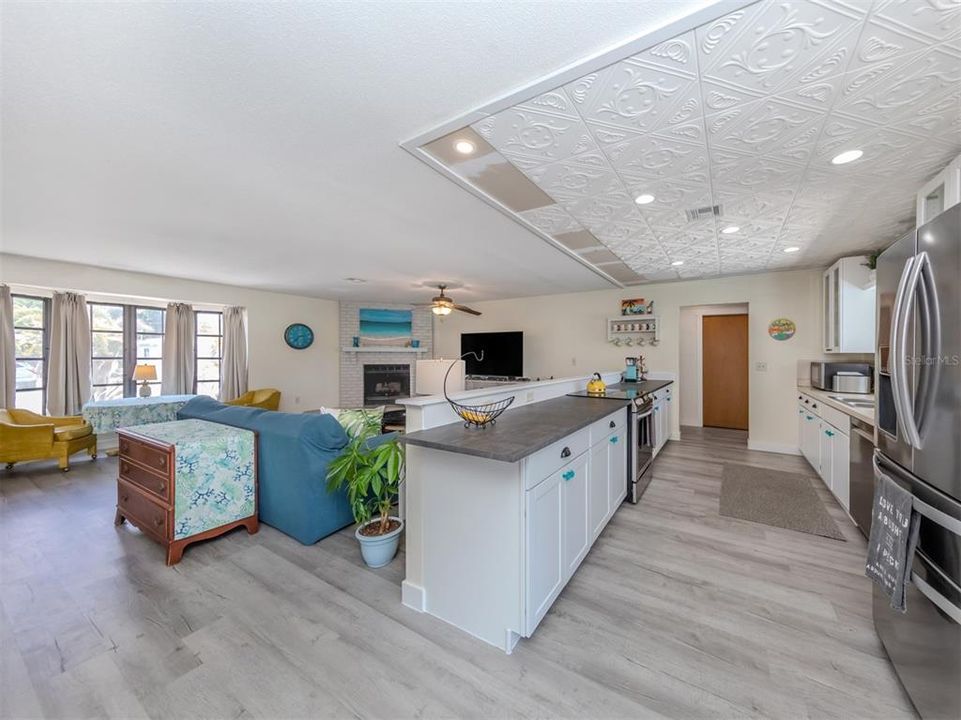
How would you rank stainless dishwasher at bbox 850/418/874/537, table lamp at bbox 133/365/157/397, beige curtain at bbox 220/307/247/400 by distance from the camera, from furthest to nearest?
beige curtain at bbox 220/307/247/400 < table lamp at bbox 133/365/157/397 < stainless dishwasher at bbox 850/418/874/537

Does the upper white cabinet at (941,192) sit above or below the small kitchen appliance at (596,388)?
above

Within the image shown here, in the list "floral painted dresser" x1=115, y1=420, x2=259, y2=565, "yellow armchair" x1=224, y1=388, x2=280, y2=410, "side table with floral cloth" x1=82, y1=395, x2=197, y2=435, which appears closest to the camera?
"floral painted dresser" x1=115, y1=420, x2=259, y2=565

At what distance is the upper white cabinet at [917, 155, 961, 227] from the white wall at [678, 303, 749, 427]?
427cm

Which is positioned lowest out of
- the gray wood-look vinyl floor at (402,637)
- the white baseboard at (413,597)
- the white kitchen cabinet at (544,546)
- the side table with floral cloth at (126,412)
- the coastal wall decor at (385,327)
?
the gray wood-look vinyl floor at (402,637)

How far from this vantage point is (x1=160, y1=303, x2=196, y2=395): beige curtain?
5551mm

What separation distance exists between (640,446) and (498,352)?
162 inches

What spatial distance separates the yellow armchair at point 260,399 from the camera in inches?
227

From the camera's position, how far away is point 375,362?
785cm

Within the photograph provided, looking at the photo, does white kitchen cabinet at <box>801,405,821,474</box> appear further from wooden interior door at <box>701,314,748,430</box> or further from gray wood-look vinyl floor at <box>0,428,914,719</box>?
wooden interior door at <box>701,314,748,430</box>

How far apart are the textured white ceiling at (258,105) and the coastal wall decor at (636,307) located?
3.17 metres

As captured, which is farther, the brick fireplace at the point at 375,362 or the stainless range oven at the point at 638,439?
the brick fireplace at the point at 375,362

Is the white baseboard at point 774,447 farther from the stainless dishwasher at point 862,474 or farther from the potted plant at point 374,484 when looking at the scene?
the potted plant at point 374,484

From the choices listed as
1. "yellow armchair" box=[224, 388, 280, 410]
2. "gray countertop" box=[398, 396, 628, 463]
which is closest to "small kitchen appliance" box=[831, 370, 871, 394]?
"gray countertop" box=[398, 396, 628, 463]

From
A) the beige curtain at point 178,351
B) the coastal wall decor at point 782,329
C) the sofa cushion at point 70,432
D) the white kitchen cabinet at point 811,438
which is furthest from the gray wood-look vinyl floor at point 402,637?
the beige curtain at point 178,351
